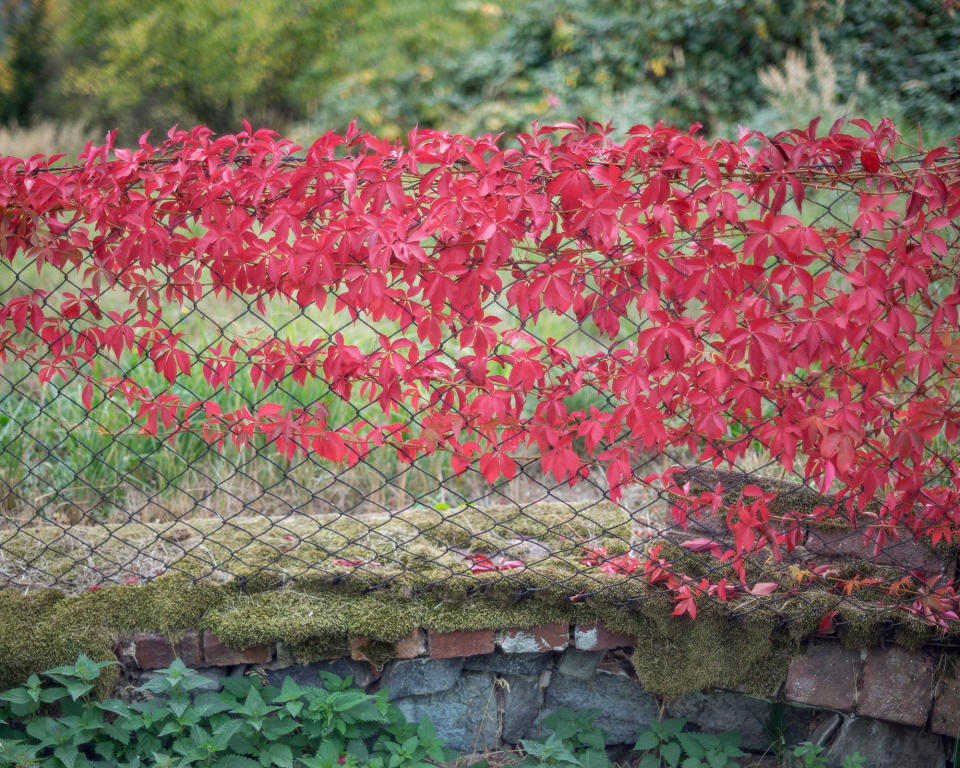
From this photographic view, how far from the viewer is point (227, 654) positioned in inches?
83.2

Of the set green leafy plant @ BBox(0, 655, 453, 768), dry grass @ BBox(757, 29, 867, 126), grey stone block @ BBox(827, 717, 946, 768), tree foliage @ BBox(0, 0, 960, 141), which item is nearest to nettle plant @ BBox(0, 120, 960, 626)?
grey stone block @ BBox(827, 717, 946, 768)

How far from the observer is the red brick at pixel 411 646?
213 cm

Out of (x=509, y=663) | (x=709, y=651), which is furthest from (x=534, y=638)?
(x=709, y=651)

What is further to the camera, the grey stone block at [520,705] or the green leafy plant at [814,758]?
the grey stone block at [520,705]

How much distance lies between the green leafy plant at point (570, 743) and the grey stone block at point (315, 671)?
0.51 meters

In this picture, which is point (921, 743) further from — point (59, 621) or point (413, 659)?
point (59, 621)

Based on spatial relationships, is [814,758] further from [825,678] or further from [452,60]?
[452,60]

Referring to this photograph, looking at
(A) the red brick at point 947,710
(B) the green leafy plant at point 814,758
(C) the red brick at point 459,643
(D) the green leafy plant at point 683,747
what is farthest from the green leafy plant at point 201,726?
(A) the red brick at point 947,710

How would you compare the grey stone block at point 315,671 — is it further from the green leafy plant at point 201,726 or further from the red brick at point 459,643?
the red brick at point 459,643

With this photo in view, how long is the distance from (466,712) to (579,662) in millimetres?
364

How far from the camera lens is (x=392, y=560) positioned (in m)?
2.23

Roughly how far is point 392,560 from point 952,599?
4.98 ft

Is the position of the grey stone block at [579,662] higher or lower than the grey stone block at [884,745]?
higher

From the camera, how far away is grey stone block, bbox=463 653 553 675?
2205 millimetres
